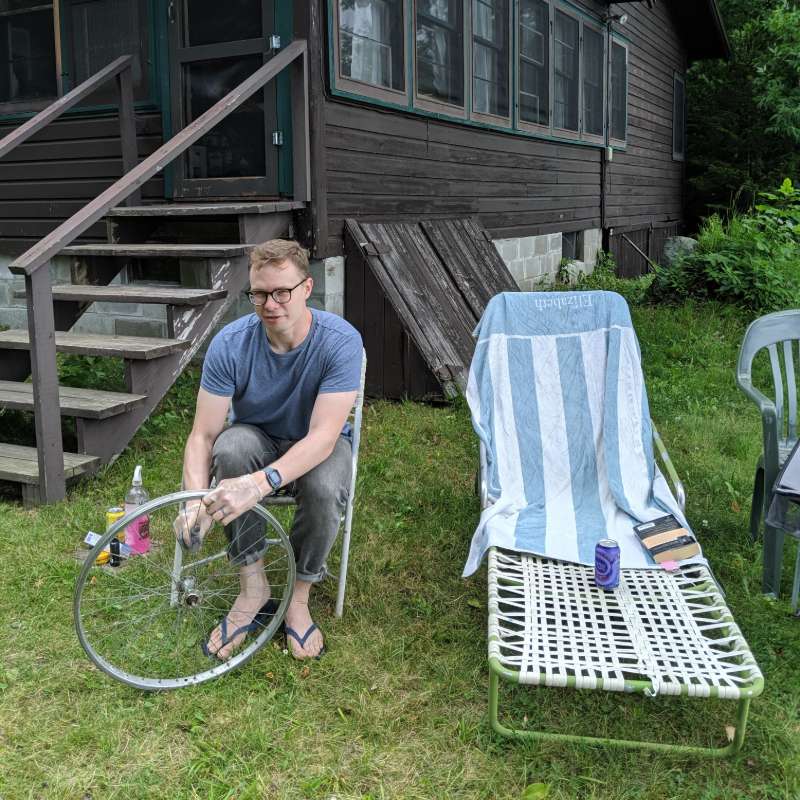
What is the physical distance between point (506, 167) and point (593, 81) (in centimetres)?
326

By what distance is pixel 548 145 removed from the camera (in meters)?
9.63

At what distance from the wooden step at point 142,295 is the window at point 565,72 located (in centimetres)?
635

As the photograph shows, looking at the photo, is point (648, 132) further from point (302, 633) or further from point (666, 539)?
point (302, 633)

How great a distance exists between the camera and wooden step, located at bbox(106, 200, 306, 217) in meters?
4.93

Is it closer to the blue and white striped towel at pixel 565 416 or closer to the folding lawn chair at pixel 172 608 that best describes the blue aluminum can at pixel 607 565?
the blue and white striped towel at pixel 565 416

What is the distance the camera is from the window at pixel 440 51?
6648 mm

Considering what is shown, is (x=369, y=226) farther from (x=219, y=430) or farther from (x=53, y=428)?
(x=219, y=430)

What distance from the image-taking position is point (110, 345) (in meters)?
4.30

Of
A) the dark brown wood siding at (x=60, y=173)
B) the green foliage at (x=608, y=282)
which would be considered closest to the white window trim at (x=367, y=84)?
the dark brown wood siding at (x=60, y=173)

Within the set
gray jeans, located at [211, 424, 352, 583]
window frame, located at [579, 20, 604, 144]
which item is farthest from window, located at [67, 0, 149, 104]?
window frame, located at [579, 20, 604, 144]

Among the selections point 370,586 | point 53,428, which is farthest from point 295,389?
point 53,428

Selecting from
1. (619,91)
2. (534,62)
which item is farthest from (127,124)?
(619,91)

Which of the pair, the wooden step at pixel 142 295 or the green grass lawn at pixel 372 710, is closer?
the green grass lawn at pixel 372 710

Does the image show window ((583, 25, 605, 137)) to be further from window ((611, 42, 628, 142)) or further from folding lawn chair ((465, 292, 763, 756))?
folding lawn chair ((465, 292, 763, 756))
